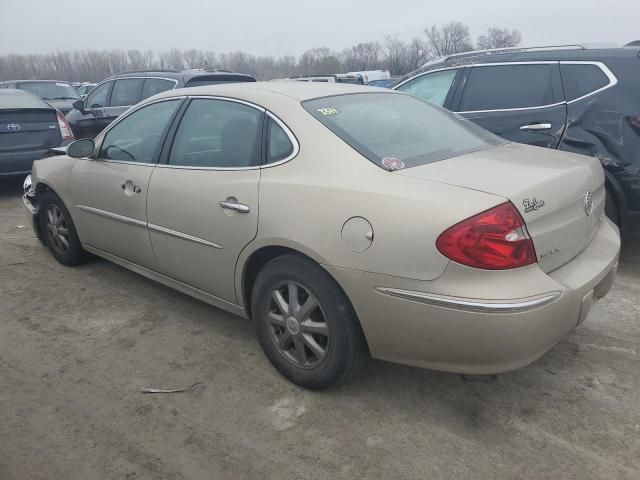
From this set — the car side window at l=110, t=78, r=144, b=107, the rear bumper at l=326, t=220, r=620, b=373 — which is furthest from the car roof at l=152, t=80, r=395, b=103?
the car side window at l=110, t=78, r=144, b=107

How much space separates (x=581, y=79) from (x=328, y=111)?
8.62 ft

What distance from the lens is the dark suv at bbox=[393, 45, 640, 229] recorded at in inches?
161

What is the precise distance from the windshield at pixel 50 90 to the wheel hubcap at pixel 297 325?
12815 mm

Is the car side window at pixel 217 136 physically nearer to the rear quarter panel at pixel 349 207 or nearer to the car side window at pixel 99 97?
the rear quarter panel at pixel 349 207

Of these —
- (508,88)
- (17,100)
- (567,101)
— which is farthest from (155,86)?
(567,101)

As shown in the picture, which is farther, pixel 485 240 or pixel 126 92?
pixel 126 92

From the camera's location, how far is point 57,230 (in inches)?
179

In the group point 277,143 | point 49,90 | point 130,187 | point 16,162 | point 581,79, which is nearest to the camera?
point 277,143

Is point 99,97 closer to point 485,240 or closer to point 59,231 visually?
point 59,231

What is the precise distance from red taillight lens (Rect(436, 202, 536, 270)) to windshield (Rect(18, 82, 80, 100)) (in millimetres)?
13617

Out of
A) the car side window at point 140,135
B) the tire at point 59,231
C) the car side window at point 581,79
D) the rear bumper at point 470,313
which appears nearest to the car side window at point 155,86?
the tire at point 59,231

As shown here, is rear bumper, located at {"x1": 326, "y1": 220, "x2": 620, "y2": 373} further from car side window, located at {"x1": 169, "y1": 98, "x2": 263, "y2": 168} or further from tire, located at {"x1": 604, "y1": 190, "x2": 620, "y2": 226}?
tire, located at {"x1": 604, "y1": 190, "x2": 620, "y2": 226}

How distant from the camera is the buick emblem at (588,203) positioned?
2637 millimetres

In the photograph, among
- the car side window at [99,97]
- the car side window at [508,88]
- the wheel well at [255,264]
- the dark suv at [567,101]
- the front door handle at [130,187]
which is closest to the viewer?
the wheel well at [255,264]
